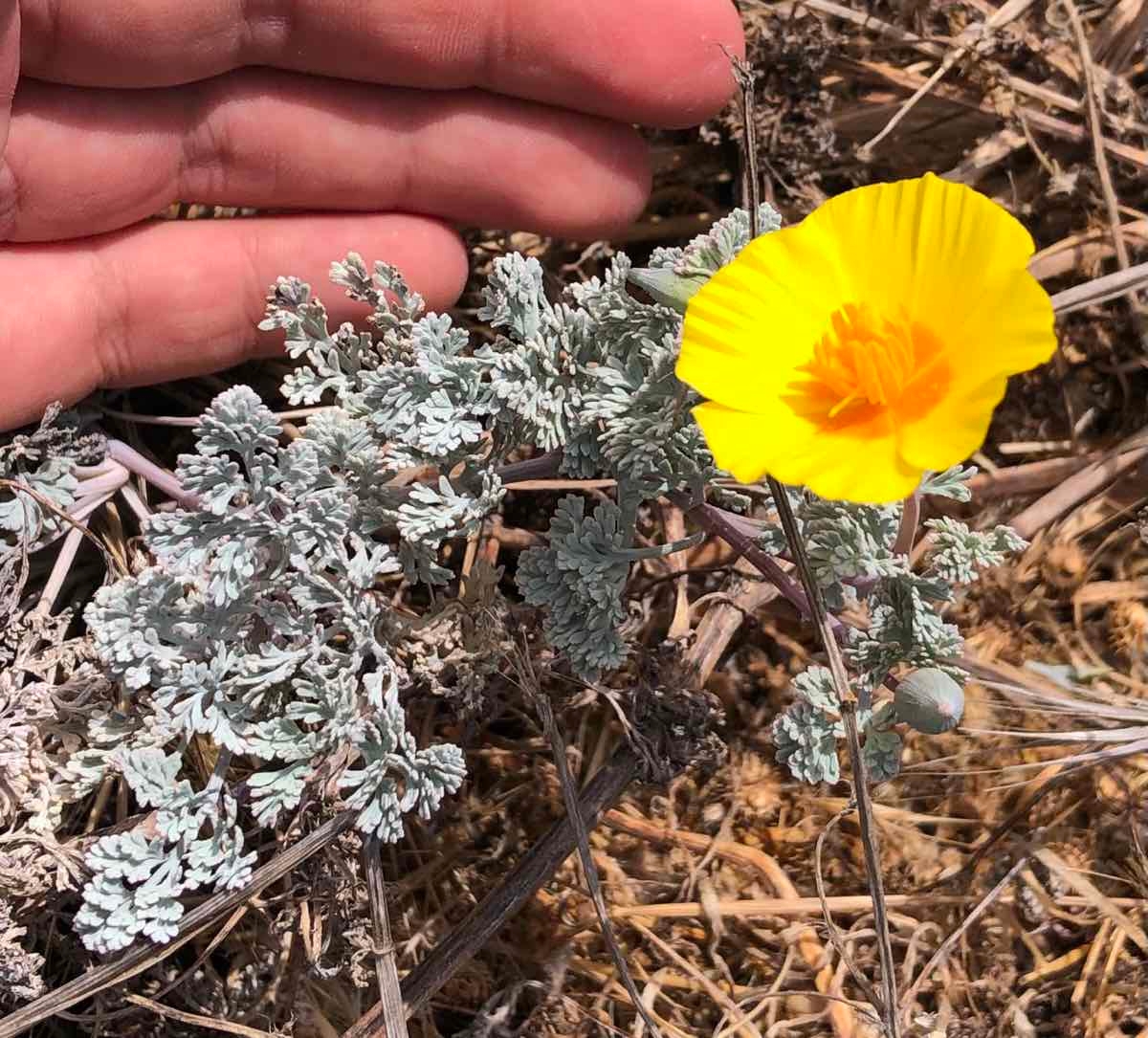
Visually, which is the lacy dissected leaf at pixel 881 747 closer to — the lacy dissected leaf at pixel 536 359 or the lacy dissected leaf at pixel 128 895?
the lacy dissected leaf at pixel 536 359

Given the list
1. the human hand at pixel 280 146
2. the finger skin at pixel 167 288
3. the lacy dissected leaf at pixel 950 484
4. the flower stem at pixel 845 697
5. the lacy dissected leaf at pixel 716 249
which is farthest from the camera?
the finger skin at pixel 167 288

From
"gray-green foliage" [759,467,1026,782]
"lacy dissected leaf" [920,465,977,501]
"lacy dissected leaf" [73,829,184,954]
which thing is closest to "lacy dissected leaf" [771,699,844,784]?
"gray-green foliage" [759,467,1026,782]

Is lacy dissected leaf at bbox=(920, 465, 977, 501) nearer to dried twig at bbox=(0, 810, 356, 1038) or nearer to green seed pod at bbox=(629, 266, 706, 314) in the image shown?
green seed pod at bbox=(629, 266, 706, 314)

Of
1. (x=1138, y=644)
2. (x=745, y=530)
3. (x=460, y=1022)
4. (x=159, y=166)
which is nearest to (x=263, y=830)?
(x=460, y=1022)

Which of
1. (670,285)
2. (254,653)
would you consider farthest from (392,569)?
(670,285)

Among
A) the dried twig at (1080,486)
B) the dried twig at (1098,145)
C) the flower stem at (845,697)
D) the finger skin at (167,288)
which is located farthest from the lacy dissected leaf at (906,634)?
the finger skin at (167,288)

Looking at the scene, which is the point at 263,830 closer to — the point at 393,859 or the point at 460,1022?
the point at 393,859

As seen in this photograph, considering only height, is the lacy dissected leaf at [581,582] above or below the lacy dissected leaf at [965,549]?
below
